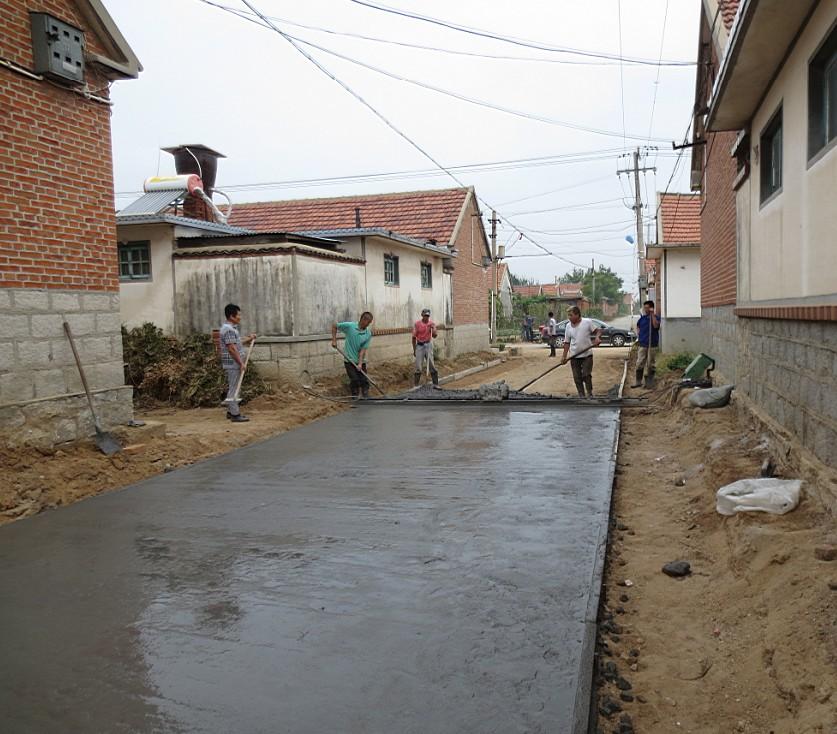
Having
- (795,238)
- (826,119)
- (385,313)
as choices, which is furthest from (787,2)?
(385,313)

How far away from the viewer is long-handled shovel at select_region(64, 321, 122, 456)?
711 cm

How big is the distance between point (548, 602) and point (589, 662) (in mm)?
630

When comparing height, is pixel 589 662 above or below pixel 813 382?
below

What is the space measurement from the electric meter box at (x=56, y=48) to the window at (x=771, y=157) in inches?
273

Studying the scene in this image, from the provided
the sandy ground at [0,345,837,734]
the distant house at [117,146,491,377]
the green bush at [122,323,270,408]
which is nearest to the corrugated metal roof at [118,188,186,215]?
the distant house at [117,146,491,377]

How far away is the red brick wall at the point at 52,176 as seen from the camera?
6.54 m

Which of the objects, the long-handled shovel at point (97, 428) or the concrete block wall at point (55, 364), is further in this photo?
the long-handled shovel at point (97, 428)

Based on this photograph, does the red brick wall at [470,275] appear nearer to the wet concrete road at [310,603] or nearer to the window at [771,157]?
the window at [771,157]

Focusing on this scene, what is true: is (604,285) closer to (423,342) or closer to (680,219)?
(680,219)

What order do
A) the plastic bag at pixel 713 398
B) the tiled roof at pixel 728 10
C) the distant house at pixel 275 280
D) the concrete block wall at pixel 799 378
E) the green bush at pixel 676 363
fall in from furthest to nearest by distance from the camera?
1. the green bush at pixel 676 363
2. the distant house at pixel 275 280
3. the tiled roof at pixel 728 10
4. the plastic bag at pixel 713 398
5. the concrete block wall at pixel 799 378

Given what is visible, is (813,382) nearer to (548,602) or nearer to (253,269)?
(548,602)

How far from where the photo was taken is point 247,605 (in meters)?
3.60

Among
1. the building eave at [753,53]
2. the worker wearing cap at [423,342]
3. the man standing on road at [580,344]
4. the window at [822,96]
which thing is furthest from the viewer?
the worker wearing cap at [423,342]

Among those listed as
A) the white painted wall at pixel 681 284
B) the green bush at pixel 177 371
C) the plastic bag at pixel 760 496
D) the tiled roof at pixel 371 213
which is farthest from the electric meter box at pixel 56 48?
the white painted wall at pixel 681 284
